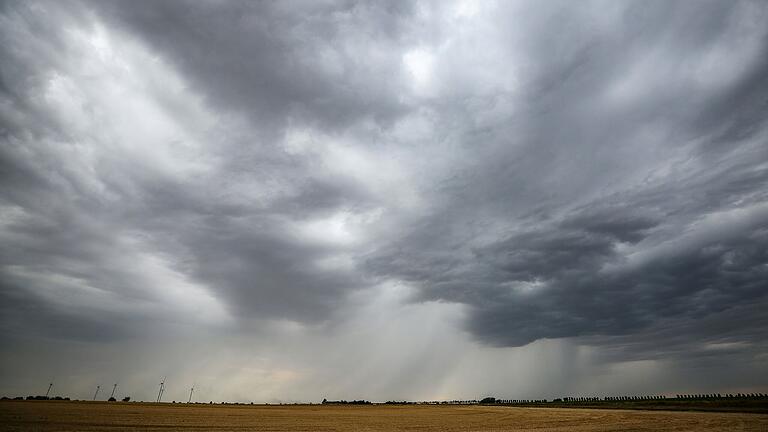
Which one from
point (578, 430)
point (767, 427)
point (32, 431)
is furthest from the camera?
point (578, 430)

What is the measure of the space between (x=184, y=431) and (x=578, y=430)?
43.9 m

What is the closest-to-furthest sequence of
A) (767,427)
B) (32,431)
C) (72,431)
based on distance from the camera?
(32,431) < (72,431) < (767,427)

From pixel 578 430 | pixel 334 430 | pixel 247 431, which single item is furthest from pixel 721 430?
pixel 247 431

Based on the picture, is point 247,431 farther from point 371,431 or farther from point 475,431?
point 475,431

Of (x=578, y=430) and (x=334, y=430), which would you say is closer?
(x=578, y=430)

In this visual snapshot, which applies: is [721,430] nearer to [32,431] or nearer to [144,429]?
[144,429]

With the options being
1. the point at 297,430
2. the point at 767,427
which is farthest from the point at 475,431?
the point at 767,427

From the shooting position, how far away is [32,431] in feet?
112

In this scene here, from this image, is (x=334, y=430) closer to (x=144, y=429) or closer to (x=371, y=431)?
(x=371, y=431)

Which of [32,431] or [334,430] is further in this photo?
[334,430]

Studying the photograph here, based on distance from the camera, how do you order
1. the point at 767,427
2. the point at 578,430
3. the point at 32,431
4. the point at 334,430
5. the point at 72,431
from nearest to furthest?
1. the point at 32,431
2. the point at 72,431
3. the point at 767,427
4. the point at 578,430
5. the point at 334,430

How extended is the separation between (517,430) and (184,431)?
123 feet

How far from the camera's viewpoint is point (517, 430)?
43.7 m

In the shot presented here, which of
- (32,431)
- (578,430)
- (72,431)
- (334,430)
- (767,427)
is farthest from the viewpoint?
(334,430)
